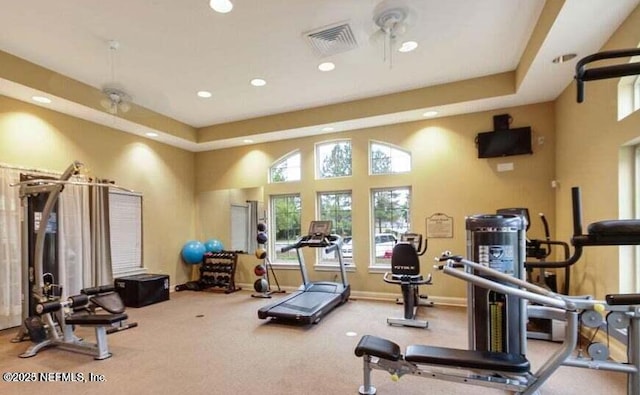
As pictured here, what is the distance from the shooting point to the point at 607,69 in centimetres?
133

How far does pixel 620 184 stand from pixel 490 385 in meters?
2.36

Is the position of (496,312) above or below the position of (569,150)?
below

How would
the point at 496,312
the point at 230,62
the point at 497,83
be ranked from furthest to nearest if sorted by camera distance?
the point at 497,83
the point at 230,62
the point at 496,312

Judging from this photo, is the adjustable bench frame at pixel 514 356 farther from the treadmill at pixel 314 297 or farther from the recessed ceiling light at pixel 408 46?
the recessed ceiling light at pixel 408 46

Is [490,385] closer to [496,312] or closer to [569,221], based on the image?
[496,312]

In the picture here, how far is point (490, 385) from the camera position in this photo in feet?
7.16

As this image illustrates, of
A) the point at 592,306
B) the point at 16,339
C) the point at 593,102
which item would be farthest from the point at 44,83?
the point at 593,102

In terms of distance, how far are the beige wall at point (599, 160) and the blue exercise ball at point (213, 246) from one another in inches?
240

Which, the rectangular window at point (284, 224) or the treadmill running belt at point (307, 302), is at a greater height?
the rectangular window at point (284, 224)

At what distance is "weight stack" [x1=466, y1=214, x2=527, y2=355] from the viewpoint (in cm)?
262

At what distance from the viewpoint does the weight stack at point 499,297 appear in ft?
8.61

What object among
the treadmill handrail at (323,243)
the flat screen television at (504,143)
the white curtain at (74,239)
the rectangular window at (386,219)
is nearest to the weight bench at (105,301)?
the white curtain at (74,239)

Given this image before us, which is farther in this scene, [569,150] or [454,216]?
[454,216]

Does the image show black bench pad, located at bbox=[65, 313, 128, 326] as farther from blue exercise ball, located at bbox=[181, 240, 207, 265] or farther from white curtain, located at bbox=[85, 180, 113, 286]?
blue exercise ball, located at bbox=[181, 240, 207, 265]
